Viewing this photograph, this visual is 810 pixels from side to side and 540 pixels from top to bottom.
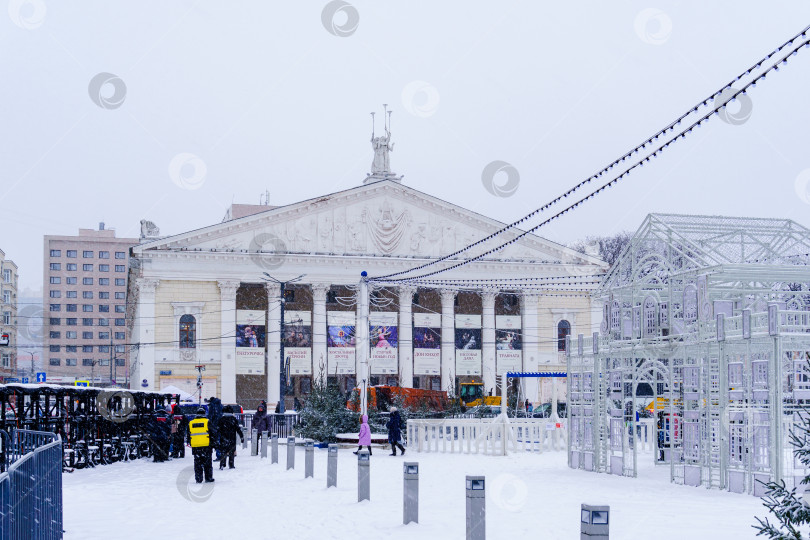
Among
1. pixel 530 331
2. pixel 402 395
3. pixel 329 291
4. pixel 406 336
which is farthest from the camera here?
pixel 530 331

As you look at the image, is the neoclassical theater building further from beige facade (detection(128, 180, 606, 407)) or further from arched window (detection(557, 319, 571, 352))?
arched window (detection(557, 319, 571, 352))

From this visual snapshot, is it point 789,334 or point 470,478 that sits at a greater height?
point 789,334

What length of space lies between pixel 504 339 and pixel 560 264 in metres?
6.87

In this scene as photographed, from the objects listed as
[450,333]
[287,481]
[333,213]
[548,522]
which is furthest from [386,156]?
[548,522]

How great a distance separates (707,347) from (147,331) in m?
52.2

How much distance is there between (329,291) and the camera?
238ft

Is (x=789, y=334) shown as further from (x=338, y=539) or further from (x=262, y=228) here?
(x=262, y=228)

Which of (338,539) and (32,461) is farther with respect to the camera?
(338,539)

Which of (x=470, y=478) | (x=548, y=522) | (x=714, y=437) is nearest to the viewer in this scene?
(x=470, y=478)

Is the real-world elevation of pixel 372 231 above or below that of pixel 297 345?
above

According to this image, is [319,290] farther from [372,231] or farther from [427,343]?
[427,343]

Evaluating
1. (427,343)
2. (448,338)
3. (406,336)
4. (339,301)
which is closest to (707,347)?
(406,336)

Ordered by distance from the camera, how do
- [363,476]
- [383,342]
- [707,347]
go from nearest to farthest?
[363,476]
[707,347]
[383,342]

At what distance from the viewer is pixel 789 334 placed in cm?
1883
